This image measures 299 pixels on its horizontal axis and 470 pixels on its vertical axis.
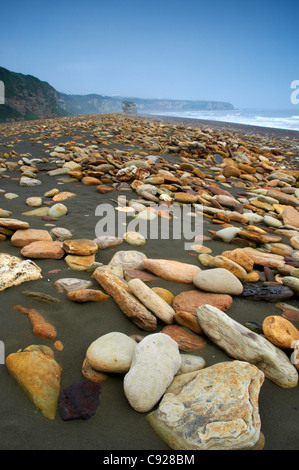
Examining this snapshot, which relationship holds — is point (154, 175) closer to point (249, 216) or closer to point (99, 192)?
point (99, 192)

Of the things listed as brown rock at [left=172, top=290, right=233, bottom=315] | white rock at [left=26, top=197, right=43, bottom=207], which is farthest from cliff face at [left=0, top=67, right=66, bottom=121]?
brown rock at [left=172, top=290, right=233, bottom=315]

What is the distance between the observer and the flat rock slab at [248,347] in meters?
1.38

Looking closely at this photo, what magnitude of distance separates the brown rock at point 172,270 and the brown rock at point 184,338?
0.58 metres

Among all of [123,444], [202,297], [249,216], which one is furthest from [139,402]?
[249,216]

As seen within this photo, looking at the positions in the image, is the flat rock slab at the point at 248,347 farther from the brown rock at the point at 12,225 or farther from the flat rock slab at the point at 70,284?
the brown rock at the point at 12,225

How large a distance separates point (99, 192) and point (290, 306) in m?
3.36

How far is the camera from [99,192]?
4.45 meters

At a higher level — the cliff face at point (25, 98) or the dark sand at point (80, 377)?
the cliff face at point (25, 98)

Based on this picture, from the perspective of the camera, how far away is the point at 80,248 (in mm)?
2416

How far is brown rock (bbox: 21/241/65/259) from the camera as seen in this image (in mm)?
2330

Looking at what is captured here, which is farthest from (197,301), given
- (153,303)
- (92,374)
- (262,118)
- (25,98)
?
(25,98)

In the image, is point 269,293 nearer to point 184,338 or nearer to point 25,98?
point 184,338

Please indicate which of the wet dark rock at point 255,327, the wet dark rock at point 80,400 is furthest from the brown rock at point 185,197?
the wet dark rock at point 80,400

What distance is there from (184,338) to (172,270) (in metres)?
0.73
